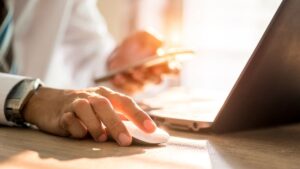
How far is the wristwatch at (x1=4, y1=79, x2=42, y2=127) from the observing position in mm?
667

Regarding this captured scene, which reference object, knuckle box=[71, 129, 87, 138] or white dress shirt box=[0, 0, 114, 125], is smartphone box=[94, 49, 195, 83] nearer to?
white dress shirt box=[0, 0, 114, 125]

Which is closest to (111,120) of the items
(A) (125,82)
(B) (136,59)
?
(A) (125,82)

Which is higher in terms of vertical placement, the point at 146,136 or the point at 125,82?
the point at 125,82

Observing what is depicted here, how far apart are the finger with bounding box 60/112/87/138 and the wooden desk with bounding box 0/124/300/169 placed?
0.01 meters

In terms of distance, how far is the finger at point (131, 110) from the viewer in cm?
56

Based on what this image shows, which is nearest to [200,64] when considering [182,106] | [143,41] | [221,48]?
[221,48]

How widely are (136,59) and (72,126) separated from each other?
2.94 feet

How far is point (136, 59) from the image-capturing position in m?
1.46

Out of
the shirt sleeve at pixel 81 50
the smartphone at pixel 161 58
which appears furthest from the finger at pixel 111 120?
the shirt sleeve at pixel 81 50

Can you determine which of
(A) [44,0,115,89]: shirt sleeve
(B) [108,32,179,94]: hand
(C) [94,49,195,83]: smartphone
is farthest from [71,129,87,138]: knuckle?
(A) [44,0,115,89]: shirt sleeve

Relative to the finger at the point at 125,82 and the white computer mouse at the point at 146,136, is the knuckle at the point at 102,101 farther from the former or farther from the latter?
the finger at the point at 125,82

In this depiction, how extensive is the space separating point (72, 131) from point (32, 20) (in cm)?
95

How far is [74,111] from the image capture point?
0.59 metres

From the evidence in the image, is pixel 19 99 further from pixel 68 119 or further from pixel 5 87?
pixel 68 119
